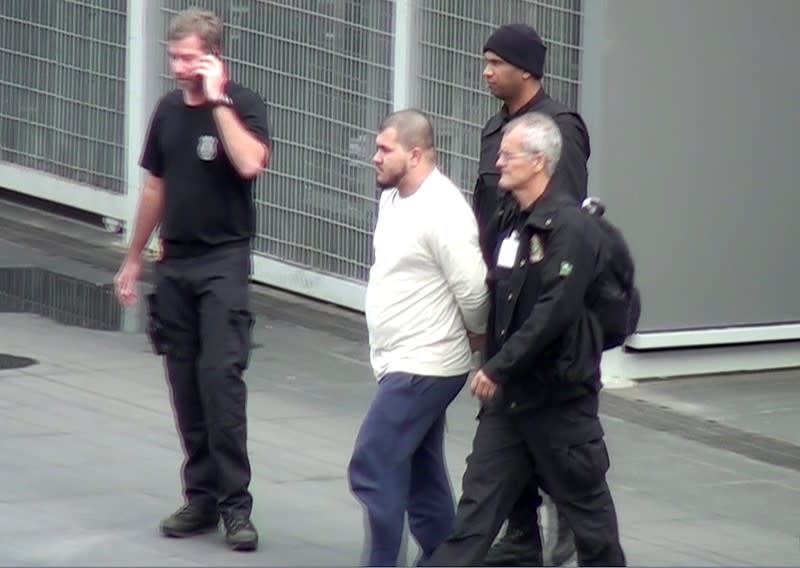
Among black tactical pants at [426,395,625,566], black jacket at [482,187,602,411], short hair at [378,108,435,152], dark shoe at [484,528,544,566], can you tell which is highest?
short hair at [378,108,435,152]

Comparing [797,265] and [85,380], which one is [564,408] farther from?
[797,265]

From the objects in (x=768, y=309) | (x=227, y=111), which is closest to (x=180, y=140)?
(x=227, y=111)

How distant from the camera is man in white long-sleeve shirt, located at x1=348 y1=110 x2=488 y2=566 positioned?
6.52m

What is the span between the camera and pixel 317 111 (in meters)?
12.5

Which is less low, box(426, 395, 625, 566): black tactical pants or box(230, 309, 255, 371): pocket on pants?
box(230, 309, 255, 371): pocket on pants

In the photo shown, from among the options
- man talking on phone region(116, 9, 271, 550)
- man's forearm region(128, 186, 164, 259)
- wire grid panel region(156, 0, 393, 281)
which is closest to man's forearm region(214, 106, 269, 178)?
man talking on phone region(116, 9, 271, 550)

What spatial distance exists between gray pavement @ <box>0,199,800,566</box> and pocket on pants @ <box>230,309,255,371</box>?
70cm

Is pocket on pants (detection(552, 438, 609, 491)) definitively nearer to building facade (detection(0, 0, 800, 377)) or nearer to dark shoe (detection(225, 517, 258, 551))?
dark shoe (detection(225, 517, 258, 551))

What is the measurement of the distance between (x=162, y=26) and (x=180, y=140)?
6901 mm

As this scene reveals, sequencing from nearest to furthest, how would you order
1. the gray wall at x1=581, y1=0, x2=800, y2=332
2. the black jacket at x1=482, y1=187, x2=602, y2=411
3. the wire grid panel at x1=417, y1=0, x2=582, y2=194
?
the black jacket at x1=482, y1=187, x2=602, y2=411 → the gray wall at x1=581, y1=0, x2=800, y2=332 → the wire grid panel at x1=417, y1=0, x2=582, y2=194

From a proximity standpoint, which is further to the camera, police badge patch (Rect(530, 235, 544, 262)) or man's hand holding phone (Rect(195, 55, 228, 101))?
man's hand holding phone (Rect(195, 55, 228, 101))

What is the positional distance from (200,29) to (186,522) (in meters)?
1.81

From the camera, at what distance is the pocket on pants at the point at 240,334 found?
7094mm

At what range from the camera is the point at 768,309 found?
36.0 feet
